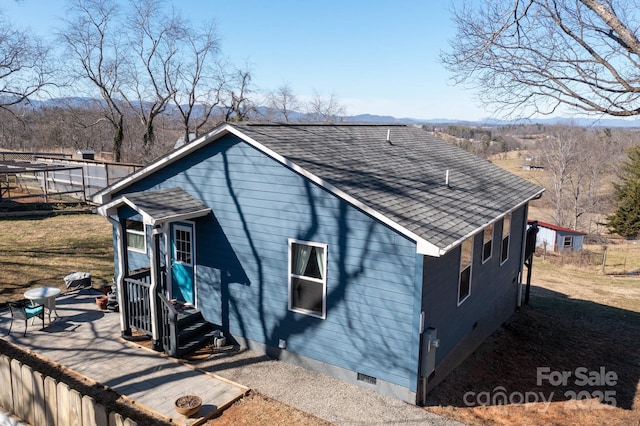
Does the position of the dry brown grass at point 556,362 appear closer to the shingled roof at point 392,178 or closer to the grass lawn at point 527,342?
the grass lawn at point 527,342

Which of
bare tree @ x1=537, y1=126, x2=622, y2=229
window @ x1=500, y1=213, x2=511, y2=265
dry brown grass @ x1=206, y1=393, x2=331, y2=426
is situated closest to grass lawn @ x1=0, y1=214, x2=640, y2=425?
dry brown grass @ x1=206, y1=393, x2=331, y2=426

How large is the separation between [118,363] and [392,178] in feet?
21.9

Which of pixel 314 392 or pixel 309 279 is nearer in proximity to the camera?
pixel 314 392

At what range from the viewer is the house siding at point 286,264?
319 inches

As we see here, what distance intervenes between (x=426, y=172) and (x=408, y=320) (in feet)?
15.6

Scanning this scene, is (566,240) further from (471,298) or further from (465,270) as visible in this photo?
(465,270)

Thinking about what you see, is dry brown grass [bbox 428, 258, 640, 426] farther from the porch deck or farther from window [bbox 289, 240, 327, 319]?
the porch deck

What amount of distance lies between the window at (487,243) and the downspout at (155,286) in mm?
7201

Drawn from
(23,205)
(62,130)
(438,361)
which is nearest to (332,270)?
(438,361)

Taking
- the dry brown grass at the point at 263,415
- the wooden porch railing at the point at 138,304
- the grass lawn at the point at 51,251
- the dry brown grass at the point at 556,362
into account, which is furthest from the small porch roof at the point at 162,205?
the dry brown grass at the point at 556,362

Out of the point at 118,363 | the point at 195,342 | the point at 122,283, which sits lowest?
the point at 118,363

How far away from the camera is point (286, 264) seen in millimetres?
9133

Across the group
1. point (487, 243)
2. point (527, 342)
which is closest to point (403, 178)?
point (487, 243)

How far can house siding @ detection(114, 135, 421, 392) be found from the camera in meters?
8.09
